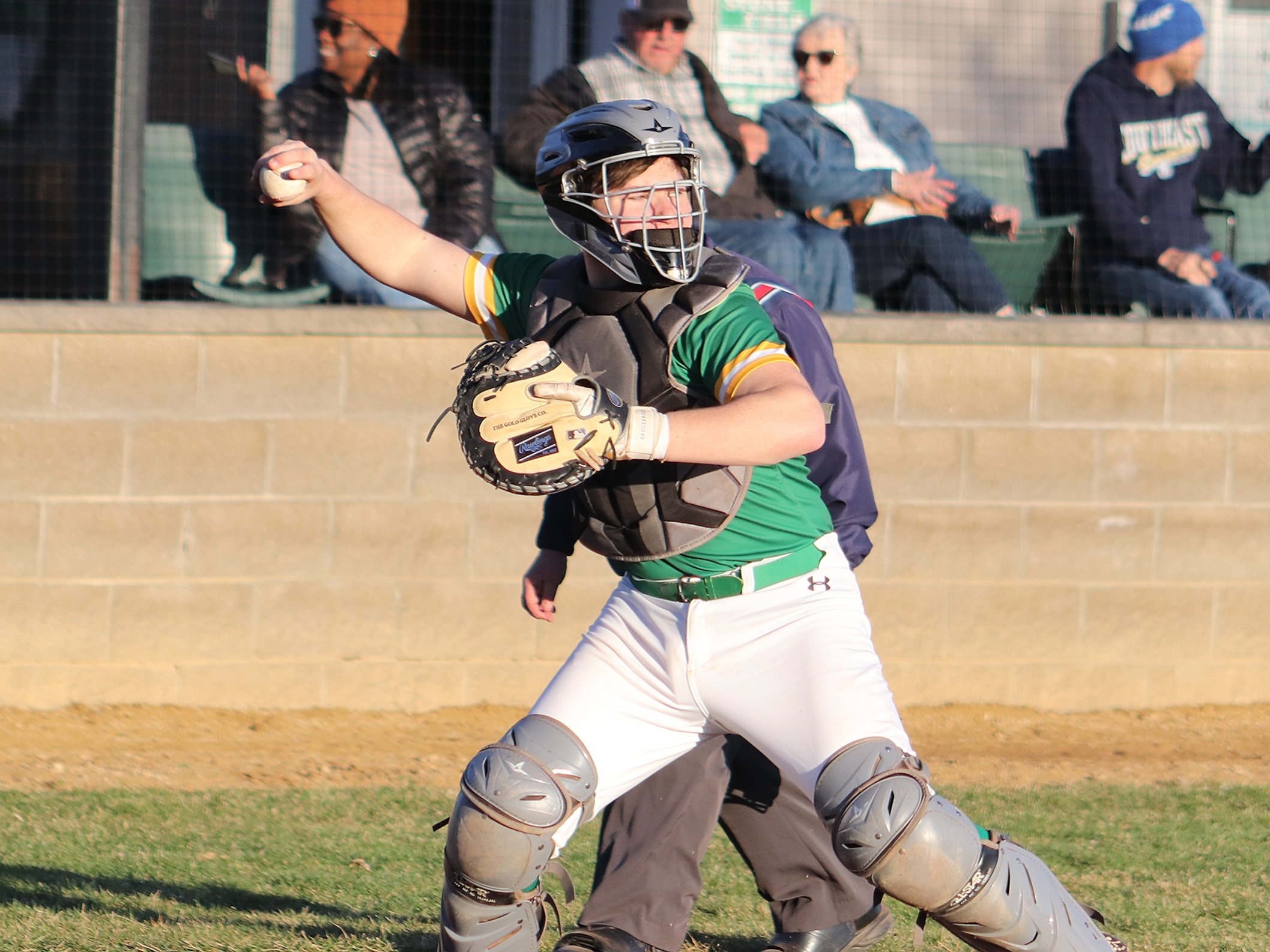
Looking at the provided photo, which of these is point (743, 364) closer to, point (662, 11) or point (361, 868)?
point (361, 868)

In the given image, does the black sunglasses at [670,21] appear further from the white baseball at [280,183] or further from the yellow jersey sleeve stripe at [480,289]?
the white baseball at [280,183]

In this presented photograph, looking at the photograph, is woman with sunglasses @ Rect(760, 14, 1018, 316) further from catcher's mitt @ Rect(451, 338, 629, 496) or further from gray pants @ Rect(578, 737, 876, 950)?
catcher's mitt @ Rect(451, 338, 629, 496)

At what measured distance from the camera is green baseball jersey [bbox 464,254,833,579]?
2.89 m

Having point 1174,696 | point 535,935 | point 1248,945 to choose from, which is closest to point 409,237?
point 535,935

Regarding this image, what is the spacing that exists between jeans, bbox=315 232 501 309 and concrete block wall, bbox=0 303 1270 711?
102mm

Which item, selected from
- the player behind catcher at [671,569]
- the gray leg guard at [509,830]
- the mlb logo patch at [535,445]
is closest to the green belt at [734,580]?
the player behind catcher at [671,569]

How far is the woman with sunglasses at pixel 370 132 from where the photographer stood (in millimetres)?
6684

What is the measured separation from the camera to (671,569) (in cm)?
310

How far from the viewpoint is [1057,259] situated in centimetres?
724

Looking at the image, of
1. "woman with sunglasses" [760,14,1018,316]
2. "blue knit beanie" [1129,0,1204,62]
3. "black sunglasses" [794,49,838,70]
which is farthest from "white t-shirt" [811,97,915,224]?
"blue knit beanie" [1129,0,1204,62]

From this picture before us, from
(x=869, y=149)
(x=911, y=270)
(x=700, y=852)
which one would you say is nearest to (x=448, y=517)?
(x=911, y=270)

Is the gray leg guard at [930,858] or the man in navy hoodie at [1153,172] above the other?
the man in navy hoodie at [1153,172]

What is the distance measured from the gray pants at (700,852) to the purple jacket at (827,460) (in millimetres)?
670

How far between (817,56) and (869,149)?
51cm
